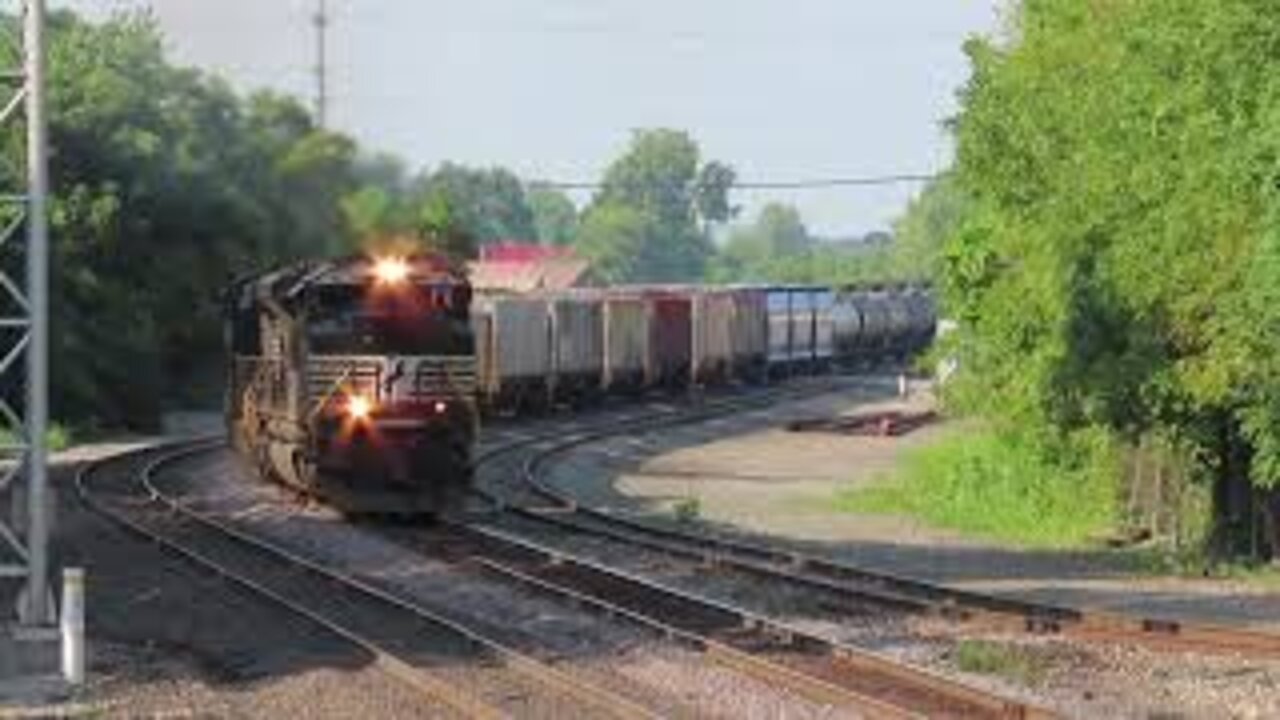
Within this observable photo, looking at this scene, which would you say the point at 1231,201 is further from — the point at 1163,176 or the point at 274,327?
the point at 274,327

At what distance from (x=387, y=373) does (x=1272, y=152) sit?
11.7m

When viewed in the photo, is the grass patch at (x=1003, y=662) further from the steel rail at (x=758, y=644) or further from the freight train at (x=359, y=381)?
the freight train at (x=359, y=381)

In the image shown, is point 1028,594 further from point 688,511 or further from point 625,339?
point 625,339

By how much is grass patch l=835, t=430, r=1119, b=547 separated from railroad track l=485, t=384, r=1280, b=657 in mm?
4271

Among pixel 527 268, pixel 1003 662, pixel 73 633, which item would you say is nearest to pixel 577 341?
pixel 1003 662

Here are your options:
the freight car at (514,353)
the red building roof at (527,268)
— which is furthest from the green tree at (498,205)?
the freight car at (514,353)

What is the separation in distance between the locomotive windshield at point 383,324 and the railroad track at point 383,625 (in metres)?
2.74

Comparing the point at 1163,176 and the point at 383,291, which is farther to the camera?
the point at 383,291

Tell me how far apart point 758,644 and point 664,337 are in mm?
46576

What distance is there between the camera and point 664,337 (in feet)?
213

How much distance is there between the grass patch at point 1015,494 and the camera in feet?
99.5

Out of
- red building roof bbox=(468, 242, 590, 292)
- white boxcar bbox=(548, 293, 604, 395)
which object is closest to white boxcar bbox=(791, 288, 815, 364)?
red building roof bbox=(468, 242, 590, 292)

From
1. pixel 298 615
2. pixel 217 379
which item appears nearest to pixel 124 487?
pixel 298 615

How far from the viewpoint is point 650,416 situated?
2269 inches
